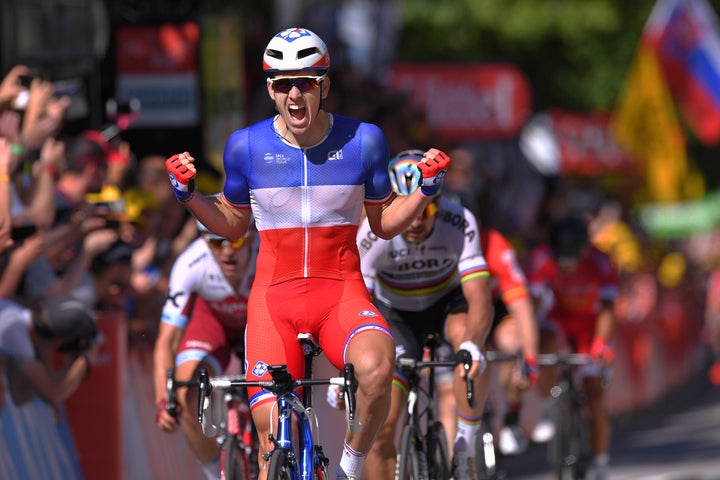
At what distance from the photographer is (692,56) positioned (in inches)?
1184

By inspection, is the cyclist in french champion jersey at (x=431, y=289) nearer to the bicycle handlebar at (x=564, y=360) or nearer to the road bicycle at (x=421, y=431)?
the road bicycle at (x=421, y=431)

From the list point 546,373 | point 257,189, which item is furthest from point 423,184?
point 546,373

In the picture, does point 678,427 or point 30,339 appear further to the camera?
point 678,427

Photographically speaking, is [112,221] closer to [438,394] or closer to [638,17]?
[438,394]

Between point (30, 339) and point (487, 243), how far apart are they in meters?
3.08

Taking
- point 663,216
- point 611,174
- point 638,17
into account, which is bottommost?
point 663,216

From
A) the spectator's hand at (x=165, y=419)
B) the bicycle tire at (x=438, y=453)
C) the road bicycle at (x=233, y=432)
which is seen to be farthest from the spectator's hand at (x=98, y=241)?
the bicycle tire at (x=438, y=453)

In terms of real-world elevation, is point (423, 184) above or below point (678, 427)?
above

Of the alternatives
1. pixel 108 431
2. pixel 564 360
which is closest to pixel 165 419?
pixel 108 431

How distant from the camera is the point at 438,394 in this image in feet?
34.1

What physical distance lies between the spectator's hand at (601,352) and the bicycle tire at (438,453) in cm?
349

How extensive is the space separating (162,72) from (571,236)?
152 inches

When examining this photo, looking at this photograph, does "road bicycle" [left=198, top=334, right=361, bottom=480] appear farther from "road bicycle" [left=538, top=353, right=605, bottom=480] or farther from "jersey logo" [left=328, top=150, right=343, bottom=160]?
"road bicycle" [left=538, top=353, right=605, bottom=480]

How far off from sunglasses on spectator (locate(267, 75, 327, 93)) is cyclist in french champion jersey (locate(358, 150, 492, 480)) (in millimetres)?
1642
